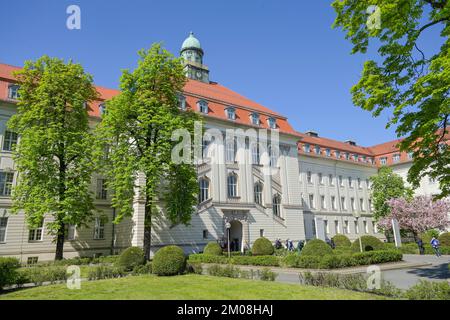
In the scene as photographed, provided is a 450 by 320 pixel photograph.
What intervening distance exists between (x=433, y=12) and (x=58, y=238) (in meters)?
26.8

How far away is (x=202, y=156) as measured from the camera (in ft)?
114

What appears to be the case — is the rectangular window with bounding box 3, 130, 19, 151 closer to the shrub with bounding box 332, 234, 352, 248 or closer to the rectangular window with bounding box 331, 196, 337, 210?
the shrub with bounding box 332, 234, 352, 248

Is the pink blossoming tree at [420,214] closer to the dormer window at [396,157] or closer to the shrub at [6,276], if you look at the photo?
the dormer window at [396,157]

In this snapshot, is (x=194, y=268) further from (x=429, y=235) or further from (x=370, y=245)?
(x=429, y=235)

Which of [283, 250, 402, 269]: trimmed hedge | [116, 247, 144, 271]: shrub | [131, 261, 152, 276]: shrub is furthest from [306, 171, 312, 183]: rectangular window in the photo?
[131, 261, 152, 276]: shrub

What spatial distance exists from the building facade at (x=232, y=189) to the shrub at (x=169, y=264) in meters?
10.7

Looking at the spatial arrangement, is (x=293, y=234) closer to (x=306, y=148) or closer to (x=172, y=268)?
(x=306, y=148)

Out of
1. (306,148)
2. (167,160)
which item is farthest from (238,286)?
(306,148)

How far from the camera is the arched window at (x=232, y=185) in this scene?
120 feet

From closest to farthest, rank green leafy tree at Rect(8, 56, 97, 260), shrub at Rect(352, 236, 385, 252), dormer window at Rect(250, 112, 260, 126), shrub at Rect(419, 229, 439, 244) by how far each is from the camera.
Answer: green leafy tree at Rect(8, 56, 97, 260) < shrub at Rect(352, 236, 385, 252) < dormer window at Rect(250, 112, 260, 126) < shrub at Rect(419, 229, 439, 244)

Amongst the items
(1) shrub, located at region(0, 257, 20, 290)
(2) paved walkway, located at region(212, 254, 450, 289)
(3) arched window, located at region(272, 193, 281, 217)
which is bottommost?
(2) paved walkway, located at region(212, 254, 450, 289)

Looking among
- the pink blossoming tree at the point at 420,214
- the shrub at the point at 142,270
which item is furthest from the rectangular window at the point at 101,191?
the pink blossoming tree at the point at 420,214

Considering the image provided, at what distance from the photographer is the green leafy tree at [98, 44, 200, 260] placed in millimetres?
23391

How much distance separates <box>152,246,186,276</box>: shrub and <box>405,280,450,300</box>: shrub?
35.1 feet
